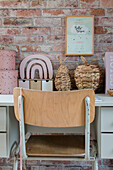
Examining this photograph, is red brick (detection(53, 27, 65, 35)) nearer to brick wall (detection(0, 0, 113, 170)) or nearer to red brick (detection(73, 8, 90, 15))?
brick wall (detection(0, 0, 113, 170))

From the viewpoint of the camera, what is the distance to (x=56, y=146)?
1.15 meters

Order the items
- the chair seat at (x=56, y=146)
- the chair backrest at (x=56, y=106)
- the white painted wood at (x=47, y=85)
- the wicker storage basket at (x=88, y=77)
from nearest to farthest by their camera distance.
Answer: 1. the chair backrest at (x=56, y=106)
2. the chair seat at (x=56, y=146)
3. the wicker storage basket at (x=88, y=77)
4. the white painted wood at (x=47, y=85)

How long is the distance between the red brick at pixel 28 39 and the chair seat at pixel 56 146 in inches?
36.9

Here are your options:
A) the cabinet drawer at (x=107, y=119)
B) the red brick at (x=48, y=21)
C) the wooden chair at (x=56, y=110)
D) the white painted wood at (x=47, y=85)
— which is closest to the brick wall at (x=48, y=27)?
the red brick at (x=48, y=21)

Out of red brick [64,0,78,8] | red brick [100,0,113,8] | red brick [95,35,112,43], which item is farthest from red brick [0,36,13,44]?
red brick [100,0,113,8]

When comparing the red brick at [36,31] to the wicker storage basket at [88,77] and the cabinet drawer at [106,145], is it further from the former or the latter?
the cabinet drawer at [106,145]

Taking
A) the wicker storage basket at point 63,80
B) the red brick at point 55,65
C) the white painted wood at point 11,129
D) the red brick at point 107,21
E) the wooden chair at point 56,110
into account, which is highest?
the red brick at point 107,21

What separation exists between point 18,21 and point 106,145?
4.57 feet

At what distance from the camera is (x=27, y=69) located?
1.69 meters

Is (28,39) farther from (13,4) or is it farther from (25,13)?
(13,4)

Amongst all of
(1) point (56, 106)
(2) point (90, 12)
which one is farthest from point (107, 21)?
(1) point (56, 106)

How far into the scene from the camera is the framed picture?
65.2 inches

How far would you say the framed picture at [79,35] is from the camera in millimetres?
1656

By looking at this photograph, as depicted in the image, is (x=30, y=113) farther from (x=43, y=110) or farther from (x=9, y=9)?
(x=9, y=9)
